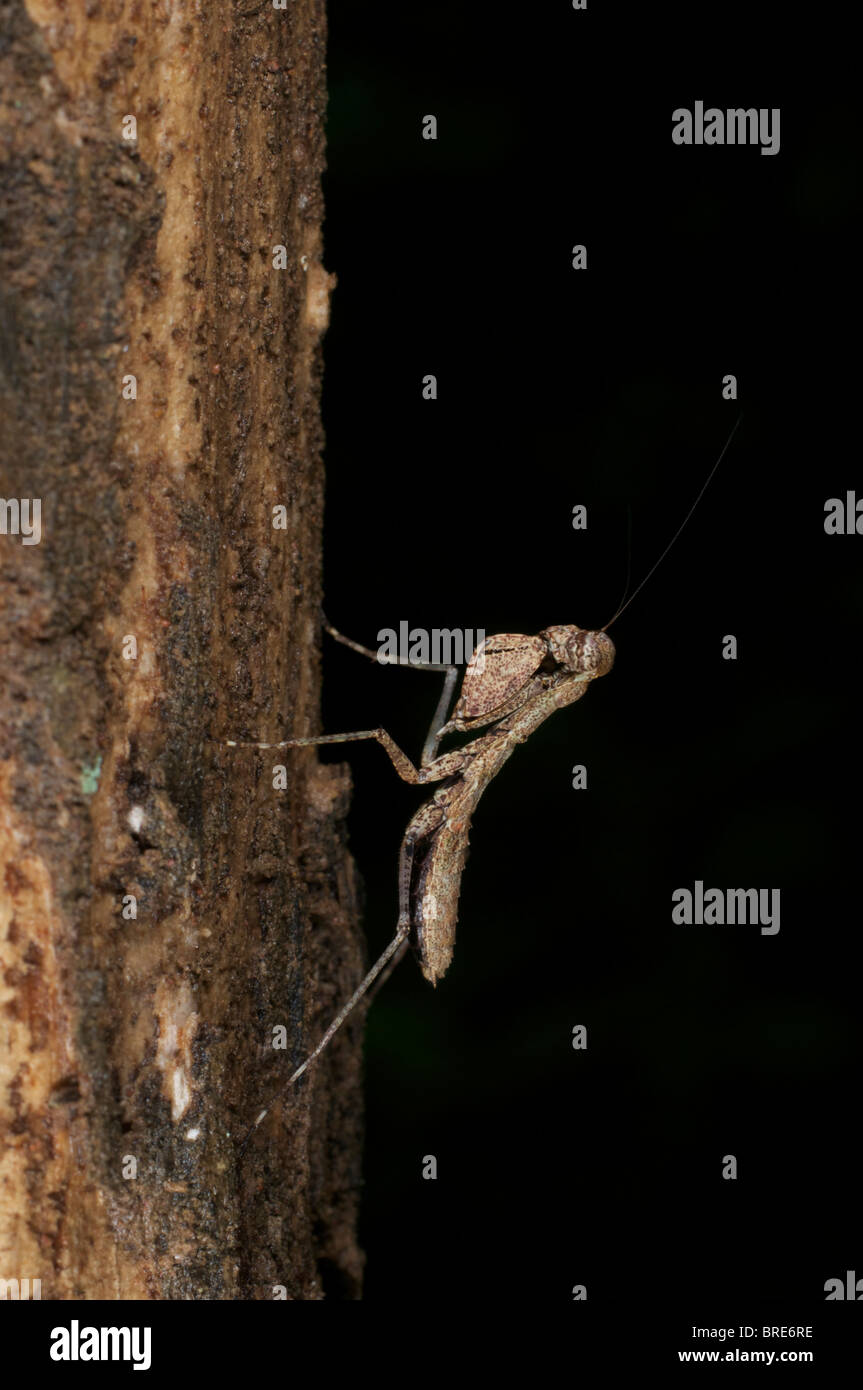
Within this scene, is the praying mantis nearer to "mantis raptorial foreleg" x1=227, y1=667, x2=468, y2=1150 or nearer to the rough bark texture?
"mantis raptorial foreleg" x1=227, y1=667, x2=468, y2=1150

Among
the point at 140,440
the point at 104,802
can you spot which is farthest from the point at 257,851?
the point at 140,440

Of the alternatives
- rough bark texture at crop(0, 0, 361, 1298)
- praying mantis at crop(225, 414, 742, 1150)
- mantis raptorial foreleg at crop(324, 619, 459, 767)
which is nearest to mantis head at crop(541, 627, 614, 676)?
praying mantis at crop(225, 414, 742, 1150)

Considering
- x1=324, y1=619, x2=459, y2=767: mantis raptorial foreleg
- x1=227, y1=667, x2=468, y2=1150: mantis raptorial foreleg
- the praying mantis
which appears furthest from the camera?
x1=324, y1=619, x2=459, y2=767: mantis raptorial foreleg

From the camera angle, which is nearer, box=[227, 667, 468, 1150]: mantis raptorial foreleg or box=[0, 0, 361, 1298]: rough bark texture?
box=[0, 0, 361, 1298]: rough bark texture

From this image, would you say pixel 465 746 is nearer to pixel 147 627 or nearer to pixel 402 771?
pixel 402 771

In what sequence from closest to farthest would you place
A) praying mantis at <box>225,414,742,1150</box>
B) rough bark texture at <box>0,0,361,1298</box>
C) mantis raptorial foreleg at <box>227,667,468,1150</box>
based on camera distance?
rough bark texture at <box>0,0,361,1298</box>
mantis raptorial foreleg at <box>227,667,468,1150</box>
praying mantis at <box>225,414,742,1150</box>

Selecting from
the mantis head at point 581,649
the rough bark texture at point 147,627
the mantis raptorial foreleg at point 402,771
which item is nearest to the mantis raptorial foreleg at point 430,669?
the mantis raptorial foreleg at point 402,771
